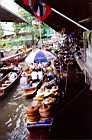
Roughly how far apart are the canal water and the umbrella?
157mm

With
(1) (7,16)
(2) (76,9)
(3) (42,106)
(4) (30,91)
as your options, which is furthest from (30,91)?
(2) (76,9)

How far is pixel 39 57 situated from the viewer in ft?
6.80

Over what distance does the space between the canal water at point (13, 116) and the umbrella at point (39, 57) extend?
16 cm

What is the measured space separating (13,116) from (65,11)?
2.85 feet

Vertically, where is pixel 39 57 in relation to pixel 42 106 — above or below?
above

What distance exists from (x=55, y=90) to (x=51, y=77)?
3.0 inches

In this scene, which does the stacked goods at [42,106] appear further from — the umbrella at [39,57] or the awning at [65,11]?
the awning at [65,11]

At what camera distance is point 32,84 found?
6.86ft

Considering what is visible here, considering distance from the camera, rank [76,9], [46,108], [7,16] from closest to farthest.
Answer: [46,108] → [7,16] → [76,9]

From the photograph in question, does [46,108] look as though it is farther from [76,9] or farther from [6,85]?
[76,9]

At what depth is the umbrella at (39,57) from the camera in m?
2.06

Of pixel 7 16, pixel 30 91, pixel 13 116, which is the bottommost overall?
pixel 13 116

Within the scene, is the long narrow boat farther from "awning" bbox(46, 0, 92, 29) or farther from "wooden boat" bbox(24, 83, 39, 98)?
"awning" bbox(46, 0, 92, 29)

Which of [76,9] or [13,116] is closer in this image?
[13,116]
